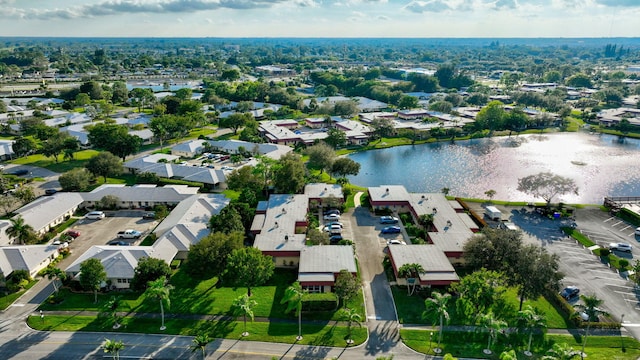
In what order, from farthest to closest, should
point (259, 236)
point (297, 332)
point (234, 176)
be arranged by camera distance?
point (234, 176) < point (259, 236) < point (297, 332)

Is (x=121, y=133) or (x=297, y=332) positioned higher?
(x=121, y=133)

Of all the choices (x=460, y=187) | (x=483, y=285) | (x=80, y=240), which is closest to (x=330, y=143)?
(x=460, y=187)

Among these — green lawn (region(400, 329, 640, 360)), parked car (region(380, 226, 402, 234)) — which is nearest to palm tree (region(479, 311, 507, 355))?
green lawn (region(400, 329, 640, 360))

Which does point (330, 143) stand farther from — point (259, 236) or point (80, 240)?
point (80, 240)

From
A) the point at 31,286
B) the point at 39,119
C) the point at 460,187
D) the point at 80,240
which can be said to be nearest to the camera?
the point at 31,286

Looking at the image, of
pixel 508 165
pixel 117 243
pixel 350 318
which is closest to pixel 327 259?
pixel 350 318
